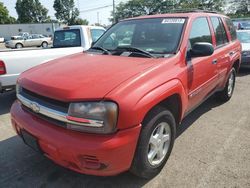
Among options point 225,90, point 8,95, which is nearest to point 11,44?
point 8,95

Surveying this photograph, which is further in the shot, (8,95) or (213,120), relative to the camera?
(8,95)

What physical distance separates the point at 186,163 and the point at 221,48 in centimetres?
230

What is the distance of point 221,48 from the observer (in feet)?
14.6

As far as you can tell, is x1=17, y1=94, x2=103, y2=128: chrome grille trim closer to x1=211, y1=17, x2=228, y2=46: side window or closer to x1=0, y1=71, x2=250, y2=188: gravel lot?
x1=0, y1=71, x2=250, y2=188: gravel lot

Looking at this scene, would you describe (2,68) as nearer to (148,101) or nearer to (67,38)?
(67,38)

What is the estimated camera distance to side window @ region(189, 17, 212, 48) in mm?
3568

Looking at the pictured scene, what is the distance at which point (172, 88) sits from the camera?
2.79 m

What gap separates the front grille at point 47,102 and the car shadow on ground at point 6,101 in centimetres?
267

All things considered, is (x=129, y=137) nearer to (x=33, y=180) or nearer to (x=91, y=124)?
(x=91, y=124)

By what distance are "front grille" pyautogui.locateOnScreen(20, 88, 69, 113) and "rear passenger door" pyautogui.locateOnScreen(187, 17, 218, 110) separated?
164cm

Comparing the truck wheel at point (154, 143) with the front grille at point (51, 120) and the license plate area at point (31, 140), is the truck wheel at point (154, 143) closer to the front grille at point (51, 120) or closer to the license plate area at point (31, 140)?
the front grille at point (51, 120)

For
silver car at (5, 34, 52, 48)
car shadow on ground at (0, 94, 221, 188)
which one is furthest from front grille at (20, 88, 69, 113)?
silver car at (5, 34, 52, 48)

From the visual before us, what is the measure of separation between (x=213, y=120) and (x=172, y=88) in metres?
2.02

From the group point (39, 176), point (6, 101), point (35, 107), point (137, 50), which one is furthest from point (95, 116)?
point (6, 101)
